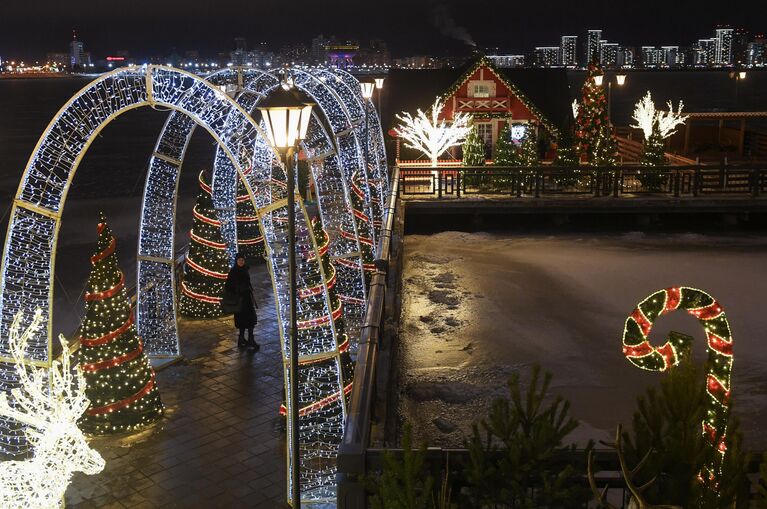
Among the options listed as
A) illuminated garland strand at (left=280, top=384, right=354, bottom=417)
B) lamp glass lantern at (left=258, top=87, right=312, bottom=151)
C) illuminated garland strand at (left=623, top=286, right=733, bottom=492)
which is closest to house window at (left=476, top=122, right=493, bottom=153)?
illuminated garland strand at (left=280, top=384, right=354, bottom=417)

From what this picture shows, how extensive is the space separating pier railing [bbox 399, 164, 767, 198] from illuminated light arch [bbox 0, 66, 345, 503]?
11833mm

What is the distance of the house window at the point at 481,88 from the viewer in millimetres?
29344

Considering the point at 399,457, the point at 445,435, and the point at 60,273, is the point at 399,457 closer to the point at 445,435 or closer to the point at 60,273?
the point at 445,435

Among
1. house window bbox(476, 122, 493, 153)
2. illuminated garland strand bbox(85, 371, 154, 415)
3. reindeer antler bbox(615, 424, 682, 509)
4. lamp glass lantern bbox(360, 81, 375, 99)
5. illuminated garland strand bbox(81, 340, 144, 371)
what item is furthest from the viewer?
house window bbox(476, 122, 493, 153)

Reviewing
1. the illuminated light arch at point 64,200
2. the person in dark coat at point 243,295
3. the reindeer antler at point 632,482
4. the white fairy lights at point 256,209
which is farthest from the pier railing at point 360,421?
the person in dark coat at point 243,295

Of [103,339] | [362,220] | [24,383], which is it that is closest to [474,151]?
[362,220]

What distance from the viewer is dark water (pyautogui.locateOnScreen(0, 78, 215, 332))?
73.6ft

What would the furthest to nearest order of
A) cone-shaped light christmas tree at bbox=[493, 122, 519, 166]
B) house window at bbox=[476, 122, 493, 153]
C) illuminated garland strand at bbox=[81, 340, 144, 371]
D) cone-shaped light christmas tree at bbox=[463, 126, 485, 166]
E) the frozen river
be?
house window at bbox=[476, 122, 493, 153], cone-shaped light christmas tree at bbox=[463, 126, 485, 166], cone-shaped light christmas tree at bbox=[493, 122, 519, 166], illuminated garland strand at bbox=[81, 340, 144, 371], the frozen river

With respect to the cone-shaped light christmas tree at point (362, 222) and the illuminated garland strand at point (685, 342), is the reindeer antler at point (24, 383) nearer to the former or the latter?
the illuminated garland strand at point (685, 342)

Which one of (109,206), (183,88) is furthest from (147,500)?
(109,206)

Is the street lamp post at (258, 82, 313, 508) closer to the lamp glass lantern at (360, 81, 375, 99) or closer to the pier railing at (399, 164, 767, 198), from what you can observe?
the lamp glass lantern at (360, 81, 375, 99)

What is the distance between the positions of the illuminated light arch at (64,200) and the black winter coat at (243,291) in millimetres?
3693

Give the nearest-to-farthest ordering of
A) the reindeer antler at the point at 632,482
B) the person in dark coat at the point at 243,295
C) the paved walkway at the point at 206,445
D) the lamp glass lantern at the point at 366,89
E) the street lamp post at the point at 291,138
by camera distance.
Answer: the reindeer antler at the point at 632,482
the street lamp post at the point at 291,138
the paved walkway at the point at 206,445
the person in dark coat at the point at 243,295
the lamp glass lantern at the point at 366,89

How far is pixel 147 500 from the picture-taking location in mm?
8352
